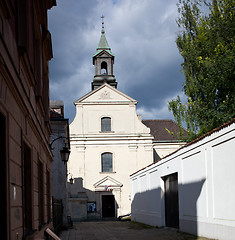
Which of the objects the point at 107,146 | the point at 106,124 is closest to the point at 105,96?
the point at 106,124

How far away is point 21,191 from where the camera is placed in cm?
530

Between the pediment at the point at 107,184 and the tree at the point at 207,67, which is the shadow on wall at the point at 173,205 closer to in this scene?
the tree at the point at 207,67

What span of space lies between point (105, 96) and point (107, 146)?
501cm

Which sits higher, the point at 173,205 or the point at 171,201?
the point at 171,201

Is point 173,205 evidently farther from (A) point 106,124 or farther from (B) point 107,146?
(A) point 106,124

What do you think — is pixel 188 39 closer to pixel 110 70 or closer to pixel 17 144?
pixel 110 70

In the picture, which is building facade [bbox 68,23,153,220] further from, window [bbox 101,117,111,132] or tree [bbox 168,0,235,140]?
tree [bbox 168,0,235,140]

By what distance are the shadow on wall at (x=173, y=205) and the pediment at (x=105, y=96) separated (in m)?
14.4

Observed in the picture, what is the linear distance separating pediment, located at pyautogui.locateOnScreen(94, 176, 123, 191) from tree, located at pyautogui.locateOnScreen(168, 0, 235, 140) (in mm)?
13544

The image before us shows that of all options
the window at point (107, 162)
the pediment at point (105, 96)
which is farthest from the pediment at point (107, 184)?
the pediment at point (105, 96)

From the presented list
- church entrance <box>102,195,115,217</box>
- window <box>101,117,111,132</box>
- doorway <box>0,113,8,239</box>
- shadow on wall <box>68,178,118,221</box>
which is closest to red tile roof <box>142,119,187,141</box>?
window <box>101,117,111,132</box>

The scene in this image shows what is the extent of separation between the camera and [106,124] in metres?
37.1

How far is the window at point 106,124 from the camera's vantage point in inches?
1460

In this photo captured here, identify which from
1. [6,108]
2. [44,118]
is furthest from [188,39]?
[6,108]
